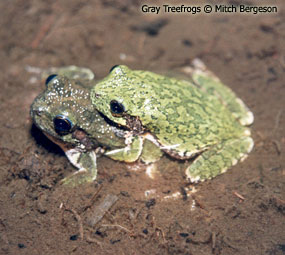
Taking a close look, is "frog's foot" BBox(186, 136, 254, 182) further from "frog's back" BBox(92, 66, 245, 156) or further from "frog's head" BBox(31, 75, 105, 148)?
"frog's head" BBox(31, 75, 105, 148)

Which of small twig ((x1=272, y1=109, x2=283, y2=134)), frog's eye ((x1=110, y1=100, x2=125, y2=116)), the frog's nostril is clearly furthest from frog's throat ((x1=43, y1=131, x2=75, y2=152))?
small twig ((x1=272, y1=109, x2=283, y2=134))

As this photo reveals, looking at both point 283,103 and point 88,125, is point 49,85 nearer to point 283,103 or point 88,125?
point 88,125

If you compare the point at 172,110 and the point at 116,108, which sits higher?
the point at 116,108

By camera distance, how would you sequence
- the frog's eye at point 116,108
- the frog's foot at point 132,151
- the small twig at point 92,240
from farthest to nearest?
the frog's foot at point 132,151 → the frog's eye at point 116,108 → the small twig at point 92,240

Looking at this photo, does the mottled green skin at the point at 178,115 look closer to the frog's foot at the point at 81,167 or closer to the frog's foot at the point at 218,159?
the frog's foot at the point at 218,159

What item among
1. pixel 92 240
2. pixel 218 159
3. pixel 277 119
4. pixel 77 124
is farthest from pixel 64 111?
pixel 277 119

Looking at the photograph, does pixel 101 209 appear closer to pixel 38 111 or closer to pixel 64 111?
pixel 64 111

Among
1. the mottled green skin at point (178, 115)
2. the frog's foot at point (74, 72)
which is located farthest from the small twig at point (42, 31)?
the mottled green skin at point (178, 115)
